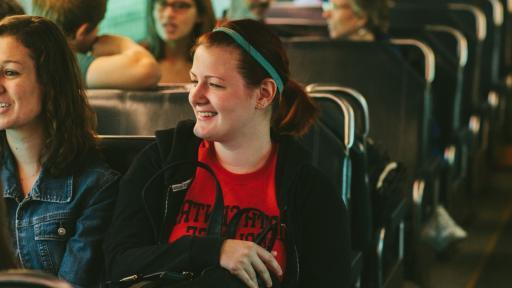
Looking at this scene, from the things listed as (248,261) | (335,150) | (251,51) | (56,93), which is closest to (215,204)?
(248,261)

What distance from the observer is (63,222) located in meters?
2.26

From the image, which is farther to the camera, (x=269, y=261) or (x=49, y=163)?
(x=49, y=163)

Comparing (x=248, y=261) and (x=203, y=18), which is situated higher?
(x=203, y=18)

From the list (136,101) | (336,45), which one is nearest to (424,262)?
(336,45)

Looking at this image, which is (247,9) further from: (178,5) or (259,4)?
(178,5)

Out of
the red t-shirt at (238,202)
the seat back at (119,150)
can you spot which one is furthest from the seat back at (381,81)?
the red t-shirt at (238,202)

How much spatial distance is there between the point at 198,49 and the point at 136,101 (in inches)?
19.4

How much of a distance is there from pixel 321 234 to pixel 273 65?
1.31ft

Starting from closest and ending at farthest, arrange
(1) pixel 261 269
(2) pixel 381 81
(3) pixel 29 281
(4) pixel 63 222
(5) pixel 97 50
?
(3) pixel 29 281 → (1) pixel 261 269 → (4) pixel 63 222 → (5) pixel 97 50 → (2) pixel 381 81

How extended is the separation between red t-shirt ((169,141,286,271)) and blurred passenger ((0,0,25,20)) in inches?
33.3

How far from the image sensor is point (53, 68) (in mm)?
2303

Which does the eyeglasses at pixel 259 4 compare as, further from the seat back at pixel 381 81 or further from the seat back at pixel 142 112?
the seat back at pixel 142 112

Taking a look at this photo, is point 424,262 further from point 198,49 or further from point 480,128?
point 198,49

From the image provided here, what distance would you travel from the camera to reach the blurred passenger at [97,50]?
9.52 ft
